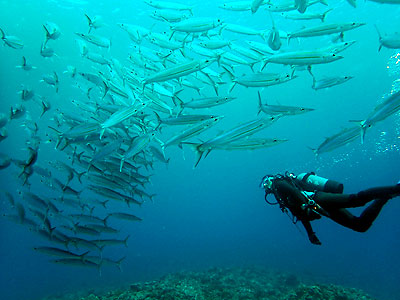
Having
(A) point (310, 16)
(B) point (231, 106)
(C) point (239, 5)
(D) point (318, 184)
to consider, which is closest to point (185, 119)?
(D) point (318, 184)

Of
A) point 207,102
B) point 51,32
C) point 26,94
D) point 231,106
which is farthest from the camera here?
point 231,106

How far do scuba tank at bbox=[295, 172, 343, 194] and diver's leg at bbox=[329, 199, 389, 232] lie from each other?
41 cm

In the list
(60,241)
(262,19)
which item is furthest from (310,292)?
(262,19)

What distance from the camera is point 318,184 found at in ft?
17.9

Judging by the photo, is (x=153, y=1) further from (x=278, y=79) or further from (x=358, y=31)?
(x=358, y=31)

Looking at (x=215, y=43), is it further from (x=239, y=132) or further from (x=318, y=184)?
(x=318, y=184)

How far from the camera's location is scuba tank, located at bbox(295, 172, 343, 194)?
209 inches

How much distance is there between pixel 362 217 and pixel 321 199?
1.05 meters

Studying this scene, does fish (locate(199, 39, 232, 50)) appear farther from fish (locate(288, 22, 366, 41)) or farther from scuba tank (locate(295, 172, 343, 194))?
scuba tank (locate(295, 172, 343, 194))

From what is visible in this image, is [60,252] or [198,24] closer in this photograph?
[198,24]

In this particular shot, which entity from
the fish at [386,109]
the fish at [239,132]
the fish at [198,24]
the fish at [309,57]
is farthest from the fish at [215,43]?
the fish at [386,109]

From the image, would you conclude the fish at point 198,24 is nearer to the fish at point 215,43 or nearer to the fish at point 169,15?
the fish at point 169,15

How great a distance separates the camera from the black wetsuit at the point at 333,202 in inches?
188

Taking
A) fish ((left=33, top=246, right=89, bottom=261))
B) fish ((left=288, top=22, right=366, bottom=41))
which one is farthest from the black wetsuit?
fish ((left=33, top=246, right=89, bottom=261))
